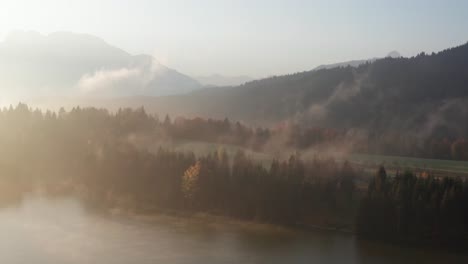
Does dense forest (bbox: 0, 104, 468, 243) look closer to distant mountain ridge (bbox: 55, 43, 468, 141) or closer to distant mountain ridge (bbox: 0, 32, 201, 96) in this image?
distant mountain ridge (bbox: 55, 43, 468, 141)

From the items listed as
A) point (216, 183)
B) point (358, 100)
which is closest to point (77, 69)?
point (358, 100)

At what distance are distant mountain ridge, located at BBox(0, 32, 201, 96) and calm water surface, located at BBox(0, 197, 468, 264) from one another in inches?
2119

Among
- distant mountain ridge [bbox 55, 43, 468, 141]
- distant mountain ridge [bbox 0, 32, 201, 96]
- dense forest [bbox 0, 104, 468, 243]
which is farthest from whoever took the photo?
distant mountain ridge [bbox 0, 32, 201, 96]

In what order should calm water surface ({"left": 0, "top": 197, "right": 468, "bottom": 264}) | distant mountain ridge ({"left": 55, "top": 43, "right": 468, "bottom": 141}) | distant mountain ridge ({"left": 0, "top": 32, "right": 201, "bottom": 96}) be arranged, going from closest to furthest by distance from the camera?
calm water surface ({"left": 0, "top": 197, "right": 468, "bottom": 264}) < distant mountain ridge ({"left": 55, "top": 43, "right": 468, "bottom": 141}) < distant mountain ridge ({"left": 0, "top": 32, "right": 201, "bottom": 96})

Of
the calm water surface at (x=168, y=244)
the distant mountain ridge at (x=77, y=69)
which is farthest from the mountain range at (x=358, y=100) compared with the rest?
the calm water surface at (x=168, y=244)

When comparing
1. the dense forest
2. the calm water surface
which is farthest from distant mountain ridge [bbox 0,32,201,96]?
the calm water surface

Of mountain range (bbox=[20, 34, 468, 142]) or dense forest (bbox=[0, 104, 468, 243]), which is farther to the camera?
mountain range (bbox=[20, 34, 468, 142])

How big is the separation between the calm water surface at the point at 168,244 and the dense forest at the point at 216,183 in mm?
1300

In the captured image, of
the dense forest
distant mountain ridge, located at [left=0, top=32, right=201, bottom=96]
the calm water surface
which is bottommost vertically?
the calm water surface

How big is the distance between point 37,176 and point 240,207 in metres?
12.8

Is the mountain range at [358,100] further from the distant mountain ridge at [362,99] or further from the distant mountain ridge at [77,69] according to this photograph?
the distant mountain ridge at [77,69]

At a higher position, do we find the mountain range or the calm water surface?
the mountain range

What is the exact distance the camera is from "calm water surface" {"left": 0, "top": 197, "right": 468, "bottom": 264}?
15.5 meters

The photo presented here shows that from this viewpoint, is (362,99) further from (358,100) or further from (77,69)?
(77,69)
